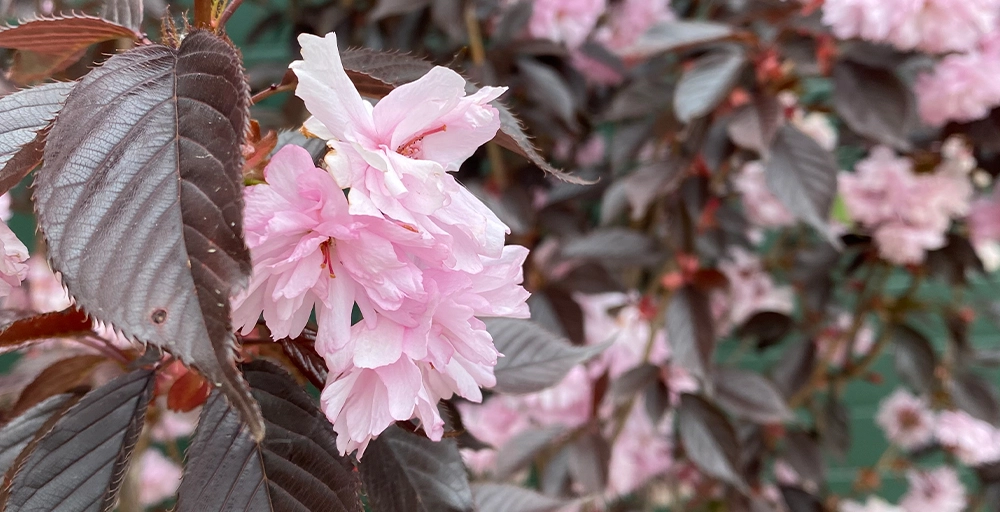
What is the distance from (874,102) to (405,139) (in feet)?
2.09

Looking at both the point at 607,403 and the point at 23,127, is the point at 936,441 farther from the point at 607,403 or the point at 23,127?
the point at 23,127

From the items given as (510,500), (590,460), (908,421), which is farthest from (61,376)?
(908,421)

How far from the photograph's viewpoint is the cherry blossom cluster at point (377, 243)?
217mm

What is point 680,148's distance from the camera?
83cm

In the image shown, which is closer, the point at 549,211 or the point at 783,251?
the point at 549,211

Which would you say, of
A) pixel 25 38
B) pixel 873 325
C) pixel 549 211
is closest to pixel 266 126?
pixel 549 211

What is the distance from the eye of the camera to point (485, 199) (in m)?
0.38

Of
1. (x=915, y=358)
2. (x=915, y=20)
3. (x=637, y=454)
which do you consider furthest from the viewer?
(x=637, y=454)

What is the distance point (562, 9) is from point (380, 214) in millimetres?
769

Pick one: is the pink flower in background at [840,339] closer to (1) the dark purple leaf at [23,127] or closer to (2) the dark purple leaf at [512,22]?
(2) the dark purple leaf at [512,22]

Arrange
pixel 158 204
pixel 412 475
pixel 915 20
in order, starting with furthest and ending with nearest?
pixel 915 20 < pixel 412 475 < pixel 158 204

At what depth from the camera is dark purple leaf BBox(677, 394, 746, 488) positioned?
0.71 m

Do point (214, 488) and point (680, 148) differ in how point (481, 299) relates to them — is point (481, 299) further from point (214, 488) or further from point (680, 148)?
point (680, 148)

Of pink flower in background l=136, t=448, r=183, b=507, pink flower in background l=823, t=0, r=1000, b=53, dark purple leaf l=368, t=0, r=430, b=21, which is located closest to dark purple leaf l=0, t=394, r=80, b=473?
dark purple leaf l=368, t=0, r=430, b=21
